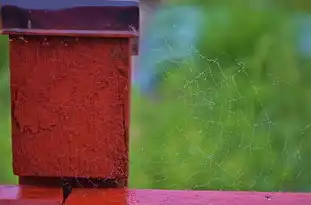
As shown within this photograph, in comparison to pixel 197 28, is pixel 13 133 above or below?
below

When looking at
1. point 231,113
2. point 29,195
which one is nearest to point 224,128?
point 231,113

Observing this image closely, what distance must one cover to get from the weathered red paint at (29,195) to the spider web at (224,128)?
47 cm

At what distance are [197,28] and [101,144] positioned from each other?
1519 mm

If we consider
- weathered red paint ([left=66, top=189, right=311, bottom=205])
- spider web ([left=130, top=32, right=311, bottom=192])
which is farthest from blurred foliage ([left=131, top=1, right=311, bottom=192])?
weathered red paint ([left=66, top=189, right=311, bottom=205])

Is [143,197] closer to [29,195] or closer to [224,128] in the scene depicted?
[29,195]

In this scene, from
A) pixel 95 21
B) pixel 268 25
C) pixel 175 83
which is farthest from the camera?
pixel 268 25

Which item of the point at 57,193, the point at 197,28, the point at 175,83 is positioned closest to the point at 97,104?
the point at 57,193

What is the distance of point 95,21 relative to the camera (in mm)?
970

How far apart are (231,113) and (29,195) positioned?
81cm

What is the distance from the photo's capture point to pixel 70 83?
39.1 inches

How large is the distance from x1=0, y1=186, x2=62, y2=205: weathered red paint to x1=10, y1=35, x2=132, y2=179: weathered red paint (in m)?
0.03

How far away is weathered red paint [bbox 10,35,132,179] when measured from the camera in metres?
0.99

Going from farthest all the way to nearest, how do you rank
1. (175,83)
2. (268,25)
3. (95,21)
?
(268,25) < (175,83) < (95,21)

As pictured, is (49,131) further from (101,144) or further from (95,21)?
(95,21)
